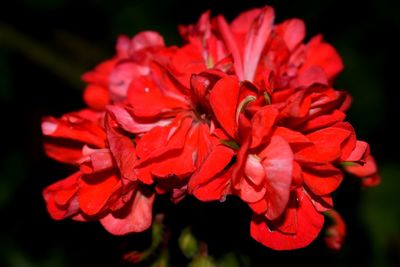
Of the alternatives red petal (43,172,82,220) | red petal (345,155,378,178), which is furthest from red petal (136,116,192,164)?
red petal (345,155,378,178)

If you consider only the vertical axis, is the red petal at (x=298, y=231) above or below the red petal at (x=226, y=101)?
below

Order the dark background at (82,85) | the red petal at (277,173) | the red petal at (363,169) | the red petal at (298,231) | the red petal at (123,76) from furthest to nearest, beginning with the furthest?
the dark background at (82,85) < the red petal at (363,169) < the red petal at (123,76) < the red petal at (298,231) < the red petal at (277,173)

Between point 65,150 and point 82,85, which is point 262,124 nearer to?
point 65,150

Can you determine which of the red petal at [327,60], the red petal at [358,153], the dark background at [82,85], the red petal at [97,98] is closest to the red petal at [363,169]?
the red petal at [327,60]

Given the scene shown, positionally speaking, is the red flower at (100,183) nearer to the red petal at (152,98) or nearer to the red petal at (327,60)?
the red petal at (152,98)

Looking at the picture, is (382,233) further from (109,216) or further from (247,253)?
(109,216)

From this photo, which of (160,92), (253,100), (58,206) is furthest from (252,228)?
(58,206)

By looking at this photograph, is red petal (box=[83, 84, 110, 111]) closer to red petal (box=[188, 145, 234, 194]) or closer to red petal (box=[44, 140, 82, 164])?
red petal (box=[44, 140, 82, 164])
